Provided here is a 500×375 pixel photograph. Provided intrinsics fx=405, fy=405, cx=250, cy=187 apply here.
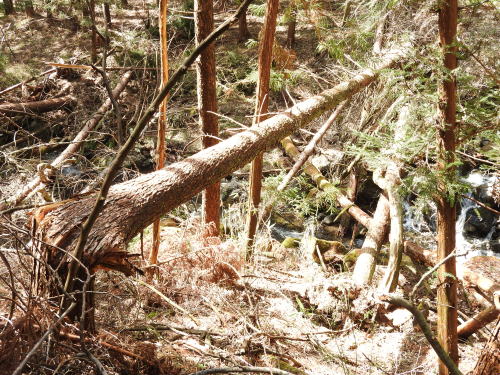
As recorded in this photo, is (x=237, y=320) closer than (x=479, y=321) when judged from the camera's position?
Yes

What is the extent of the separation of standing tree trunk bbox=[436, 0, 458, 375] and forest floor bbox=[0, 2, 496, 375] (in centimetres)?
52

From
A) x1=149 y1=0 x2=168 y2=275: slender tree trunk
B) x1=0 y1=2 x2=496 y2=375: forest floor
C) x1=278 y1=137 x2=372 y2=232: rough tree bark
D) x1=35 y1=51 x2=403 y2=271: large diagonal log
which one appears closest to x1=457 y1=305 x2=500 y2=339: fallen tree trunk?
x1=0 y1=2 x2=496 y2=375: forest floor

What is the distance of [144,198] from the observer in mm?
3457

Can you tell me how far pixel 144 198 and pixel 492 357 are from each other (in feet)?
10.2

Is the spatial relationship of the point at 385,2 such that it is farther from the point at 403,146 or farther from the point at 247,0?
the point at 247,0

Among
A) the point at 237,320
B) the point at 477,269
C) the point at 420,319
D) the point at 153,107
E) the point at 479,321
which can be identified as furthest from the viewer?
the point at 477,269

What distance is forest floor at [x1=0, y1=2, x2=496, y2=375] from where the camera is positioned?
3137 mm

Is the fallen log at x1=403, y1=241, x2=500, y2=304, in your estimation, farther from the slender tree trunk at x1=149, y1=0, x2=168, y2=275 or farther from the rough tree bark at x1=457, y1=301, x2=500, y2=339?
the slender tree trunk at x1=149, y1=0, x2=168, y2=275

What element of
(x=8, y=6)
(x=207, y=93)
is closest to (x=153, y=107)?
(x=207, y=93)

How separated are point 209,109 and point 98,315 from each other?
362cm

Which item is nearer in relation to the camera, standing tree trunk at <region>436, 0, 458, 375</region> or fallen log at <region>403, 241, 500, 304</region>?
standing tree trunk at <region>436, 0, 458, 375</region>

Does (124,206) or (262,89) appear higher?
(262,89)

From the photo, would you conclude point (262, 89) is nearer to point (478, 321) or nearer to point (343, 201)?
point (343, 201)

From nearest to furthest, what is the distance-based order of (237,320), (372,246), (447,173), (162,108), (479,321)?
(447,173), (237,320), (479,321), (162,108), (372,246)
